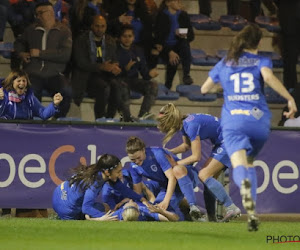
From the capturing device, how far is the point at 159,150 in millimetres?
11406

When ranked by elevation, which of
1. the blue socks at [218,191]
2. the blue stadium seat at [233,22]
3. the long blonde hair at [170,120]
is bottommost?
the blue socks at [218,191]

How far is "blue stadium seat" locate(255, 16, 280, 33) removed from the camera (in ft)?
59.3

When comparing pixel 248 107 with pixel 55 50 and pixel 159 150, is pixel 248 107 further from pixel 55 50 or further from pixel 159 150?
pixel 55 50

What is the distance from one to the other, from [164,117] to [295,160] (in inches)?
101

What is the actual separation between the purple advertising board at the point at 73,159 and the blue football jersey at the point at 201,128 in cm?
133

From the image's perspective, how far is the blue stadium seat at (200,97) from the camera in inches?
655

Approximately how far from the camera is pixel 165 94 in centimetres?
1633

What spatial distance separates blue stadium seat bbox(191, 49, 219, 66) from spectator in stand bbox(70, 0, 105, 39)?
2.54m

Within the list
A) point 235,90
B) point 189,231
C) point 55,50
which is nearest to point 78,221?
point 189,231

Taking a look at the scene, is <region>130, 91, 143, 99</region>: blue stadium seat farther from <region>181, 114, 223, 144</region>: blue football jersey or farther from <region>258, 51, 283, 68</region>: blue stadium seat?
<region>181, 114, 223, 144</region>: blue football jersey

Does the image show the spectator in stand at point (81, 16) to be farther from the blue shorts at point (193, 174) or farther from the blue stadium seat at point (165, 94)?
the blue shorts at point (193, 174)

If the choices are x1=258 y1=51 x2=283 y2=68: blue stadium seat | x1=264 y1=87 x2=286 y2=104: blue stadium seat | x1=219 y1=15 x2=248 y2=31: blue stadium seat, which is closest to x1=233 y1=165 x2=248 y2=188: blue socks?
x1=264 y1=87 x2=286 y2=104: blue stadium seat

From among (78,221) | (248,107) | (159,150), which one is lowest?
(78,221)

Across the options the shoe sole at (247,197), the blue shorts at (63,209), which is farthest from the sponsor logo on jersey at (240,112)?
the blue shorts at (63,209)
